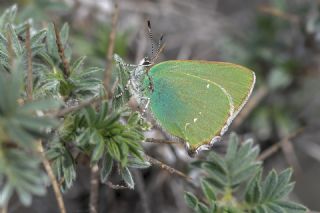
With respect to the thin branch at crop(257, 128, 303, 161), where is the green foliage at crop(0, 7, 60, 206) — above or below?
above

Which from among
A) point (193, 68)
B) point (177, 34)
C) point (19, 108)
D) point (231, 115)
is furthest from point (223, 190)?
point (177, 34)

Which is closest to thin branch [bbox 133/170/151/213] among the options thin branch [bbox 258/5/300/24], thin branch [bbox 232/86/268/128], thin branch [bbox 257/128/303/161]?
thin branch [bbox 257/128/303/161]

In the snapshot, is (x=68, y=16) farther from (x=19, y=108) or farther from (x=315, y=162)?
(x=19, y=108)

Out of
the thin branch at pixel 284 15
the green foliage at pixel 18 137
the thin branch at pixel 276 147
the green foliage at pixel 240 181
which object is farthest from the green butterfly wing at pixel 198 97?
the thin branch at pixel 284 15

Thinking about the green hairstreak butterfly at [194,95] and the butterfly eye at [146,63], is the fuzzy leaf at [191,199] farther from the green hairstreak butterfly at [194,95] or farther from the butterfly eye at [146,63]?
the butterfly eye at [146,63]

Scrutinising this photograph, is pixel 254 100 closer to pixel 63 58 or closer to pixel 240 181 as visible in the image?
pixel 240 181

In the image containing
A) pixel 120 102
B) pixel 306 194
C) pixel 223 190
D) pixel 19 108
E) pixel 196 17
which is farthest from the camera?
pixel 306 194

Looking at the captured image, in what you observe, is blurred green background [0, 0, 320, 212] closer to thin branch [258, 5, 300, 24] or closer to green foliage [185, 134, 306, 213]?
thin branch [258, 5, 300, 24]
